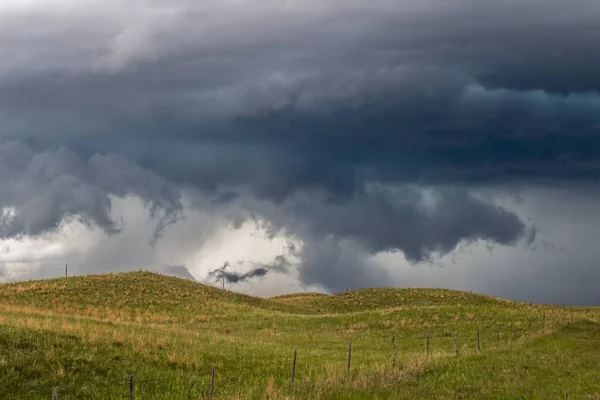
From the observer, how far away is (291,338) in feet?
177

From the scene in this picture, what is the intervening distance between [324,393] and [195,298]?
70729 millimetres

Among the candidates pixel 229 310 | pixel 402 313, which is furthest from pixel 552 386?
pixel 229 310

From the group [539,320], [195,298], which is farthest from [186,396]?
[195,298]

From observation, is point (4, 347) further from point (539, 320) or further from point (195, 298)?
point (195, 298)

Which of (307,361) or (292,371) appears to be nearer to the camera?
(292,371)

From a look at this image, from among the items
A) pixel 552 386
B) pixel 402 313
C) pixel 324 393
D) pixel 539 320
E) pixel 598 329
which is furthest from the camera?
pixel 402 313

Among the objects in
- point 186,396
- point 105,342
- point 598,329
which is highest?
point 598,329

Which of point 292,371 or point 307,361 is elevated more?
point 307,361

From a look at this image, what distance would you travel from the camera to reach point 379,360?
1411 inches

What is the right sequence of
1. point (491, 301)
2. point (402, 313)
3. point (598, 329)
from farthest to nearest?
1. point (491, 301)
2. point (402, 313)
3. point (598, 329)

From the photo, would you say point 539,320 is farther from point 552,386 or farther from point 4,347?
point 4,347

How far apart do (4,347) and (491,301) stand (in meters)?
96.3

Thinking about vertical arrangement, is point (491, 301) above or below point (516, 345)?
above

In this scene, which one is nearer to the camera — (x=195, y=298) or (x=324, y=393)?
(x=324, y=393)
